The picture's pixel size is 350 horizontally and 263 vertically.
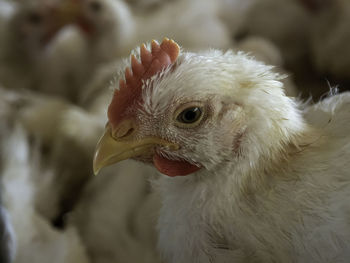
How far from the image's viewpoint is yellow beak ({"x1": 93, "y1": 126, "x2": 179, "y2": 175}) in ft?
2.65

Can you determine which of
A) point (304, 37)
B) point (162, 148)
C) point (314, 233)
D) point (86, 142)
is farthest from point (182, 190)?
point (304, 37)

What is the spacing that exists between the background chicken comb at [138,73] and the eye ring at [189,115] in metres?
0.08

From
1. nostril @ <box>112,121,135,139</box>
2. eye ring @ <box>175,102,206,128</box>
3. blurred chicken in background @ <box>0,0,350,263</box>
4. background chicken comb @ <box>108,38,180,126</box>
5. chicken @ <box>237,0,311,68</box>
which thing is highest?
chicken @ <box>237,0,311,68</box>

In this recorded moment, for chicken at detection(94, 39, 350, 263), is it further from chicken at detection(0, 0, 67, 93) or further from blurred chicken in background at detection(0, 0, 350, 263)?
chicken at detection(0, 0, 67, 93)

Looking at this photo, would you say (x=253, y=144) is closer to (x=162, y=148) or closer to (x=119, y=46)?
(x=162, y=148)

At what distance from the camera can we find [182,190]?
34.8 inches

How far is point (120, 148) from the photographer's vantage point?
0.81m

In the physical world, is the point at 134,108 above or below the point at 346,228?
above

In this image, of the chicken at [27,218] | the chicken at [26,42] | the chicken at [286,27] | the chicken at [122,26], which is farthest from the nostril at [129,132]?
the chicken at [286,27]

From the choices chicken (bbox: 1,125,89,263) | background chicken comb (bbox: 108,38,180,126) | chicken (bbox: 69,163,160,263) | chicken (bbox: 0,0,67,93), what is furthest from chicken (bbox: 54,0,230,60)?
background chicken comb (bbox: 108,38,180,126)

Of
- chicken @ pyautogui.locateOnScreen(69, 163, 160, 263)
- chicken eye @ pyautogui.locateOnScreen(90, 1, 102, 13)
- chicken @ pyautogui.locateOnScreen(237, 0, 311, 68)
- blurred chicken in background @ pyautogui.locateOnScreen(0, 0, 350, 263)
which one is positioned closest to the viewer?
chicken @ pyautogui.locateOnScreen(69, 163, 160, 263)

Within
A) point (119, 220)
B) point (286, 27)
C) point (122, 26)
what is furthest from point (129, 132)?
point (286, 27)

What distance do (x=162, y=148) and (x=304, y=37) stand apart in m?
1.78

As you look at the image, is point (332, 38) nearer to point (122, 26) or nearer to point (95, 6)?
point (122, 26)
